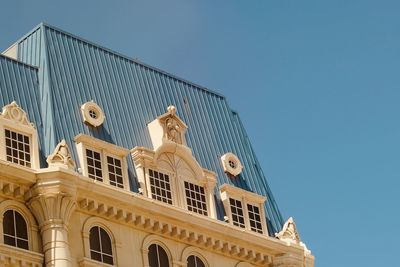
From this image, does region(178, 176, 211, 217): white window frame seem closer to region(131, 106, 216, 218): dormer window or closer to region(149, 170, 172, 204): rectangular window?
region(131, 106, 216, 218): dormer window

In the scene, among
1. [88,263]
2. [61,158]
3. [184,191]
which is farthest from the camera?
[184,191]

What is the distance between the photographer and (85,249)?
66.2 meters

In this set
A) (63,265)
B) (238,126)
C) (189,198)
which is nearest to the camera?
(63,265)

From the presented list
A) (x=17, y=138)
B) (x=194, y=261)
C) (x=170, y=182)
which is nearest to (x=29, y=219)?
(x=17, y=138)

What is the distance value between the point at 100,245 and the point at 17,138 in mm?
6864

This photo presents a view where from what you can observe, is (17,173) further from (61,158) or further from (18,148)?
(61,158)

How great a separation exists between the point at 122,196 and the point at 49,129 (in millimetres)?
5326

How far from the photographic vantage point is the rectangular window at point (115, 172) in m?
69.8

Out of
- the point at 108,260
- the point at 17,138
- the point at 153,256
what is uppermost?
the point at 17,138

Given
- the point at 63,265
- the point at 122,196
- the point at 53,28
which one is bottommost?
the point at 63,265

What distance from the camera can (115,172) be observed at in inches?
2763

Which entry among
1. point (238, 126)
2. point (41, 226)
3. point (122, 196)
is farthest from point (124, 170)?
point (238, 126)

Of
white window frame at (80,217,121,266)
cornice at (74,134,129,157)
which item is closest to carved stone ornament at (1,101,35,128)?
cornice at (74,134,129,157)

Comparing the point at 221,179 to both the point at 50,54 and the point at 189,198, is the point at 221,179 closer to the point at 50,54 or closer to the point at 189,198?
the point at 189,198
